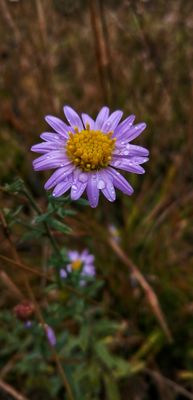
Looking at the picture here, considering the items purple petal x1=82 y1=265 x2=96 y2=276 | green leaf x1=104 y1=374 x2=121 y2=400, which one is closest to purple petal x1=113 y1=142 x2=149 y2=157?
purple petal x1=82 y1=265 x2=96 y2=276

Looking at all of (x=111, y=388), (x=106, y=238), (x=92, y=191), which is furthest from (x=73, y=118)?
(x=111, y=388)

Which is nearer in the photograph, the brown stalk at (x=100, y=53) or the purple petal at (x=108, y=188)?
the purple petal at (x=108, y=188)

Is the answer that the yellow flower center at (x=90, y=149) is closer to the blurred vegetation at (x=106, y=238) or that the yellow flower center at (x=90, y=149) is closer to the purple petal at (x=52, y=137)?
the purple petal at (x=52, y=137)

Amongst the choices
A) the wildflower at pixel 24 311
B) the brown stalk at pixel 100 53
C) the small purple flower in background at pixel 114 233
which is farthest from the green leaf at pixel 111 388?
the brown stalk at pixel 100 53

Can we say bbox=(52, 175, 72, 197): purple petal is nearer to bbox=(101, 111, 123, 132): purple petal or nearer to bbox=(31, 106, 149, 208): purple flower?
bbox=(31, 106, 149, 208): purple flower

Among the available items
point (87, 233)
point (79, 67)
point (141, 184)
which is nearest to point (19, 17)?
point (79, 67)

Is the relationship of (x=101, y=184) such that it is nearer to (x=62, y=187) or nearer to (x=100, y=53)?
(x=62, y=187)

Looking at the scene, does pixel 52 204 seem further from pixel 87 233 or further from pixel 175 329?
pixel 175 329
